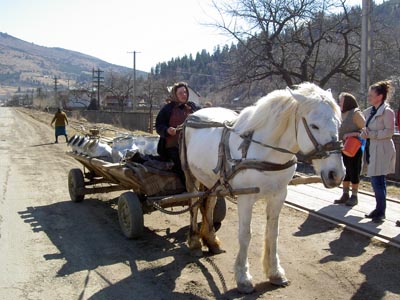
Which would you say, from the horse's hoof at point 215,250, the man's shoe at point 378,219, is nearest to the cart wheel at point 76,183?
the horse's hoof at point 215,250

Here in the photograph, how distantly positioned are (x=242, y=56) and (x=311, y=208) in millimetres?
11789

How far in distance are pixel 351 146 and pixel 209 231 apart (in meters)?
2.83

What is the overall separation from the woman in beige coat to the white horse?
236 centimetres

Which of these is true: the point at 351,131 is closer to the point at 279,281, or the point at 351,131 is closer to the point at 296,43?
the point at 279,281

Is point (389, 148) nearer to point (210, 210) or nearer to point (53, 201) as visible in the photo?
point (210, 210)

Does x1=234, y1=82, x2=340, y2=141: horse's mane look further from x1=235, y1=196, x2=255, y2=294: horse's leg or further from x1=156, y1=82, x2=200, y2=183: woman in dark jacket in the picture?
x1=156, y1=82, x2=200, y2=183: woman in dark jacket

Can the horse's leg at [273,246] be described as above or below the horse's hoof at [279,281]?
above

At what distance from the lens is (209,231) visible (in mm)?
5637

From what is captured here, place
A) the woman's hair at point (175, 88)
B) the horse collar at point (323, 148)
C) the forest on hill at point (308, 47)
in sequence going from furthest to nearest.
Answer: the forest on hill at point (308, 47) < the woman's hair at point (175, 88) < the horse collar at point (323, 148)

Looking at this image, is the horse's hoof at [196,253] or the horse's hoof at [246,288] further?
the horse's hoof at [196,253]

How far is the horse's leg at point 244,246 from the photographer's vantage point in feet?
14.4

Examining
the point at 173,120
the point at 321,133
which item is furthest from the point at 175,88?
the point at 321,133

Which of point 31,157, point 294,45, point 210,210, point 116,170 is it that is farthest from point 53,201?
point 294,45

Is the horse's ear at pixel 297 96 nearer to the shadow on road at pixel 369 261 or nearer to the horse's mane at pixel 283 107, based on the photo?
the horse's mane at pixel 283 107
